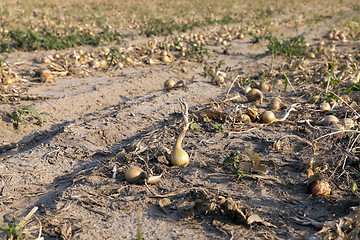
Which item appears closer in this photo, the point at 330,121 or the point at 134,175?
the point at 134,175

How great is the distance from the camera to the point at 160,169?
8.21 ft

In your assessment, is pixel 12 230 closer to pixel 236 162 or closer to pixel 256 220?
pixel 256 220

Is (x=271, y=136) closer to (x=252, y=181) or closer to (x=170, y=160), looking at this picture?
(x=252, y=181)

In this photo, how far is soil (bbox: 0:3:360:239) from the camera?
1999mm

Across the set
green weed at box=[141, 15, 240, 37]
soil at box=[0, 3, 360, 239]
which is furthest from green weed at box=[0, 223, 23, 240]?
green weed at box=[141, 15, 240, 37]

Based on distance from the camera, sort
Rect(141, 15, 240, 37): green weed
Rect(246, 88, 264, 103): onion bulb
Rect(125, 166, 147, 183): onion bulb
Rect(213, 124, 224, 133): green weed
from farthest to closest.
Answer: Rect(141, 15, 240, 37): green weed, Rect(246, 88, 264, 103): onion bulb, Rect(213, 124, 224, 133): green weed, Rect(125, 166, 147, 183): onion bulb

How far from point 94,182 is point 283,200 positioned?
4.47ft

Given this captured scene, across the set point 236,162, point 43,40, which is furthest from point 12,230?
point 43,40

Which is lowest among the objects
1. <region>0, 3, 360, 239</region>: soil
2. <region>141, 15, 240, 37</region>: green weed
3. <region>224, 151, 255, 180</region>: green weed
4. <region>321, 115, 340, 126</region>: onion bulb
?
<region>141, 15, 240, 37</region>: green weed

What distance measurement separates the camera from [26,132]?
3496 mm

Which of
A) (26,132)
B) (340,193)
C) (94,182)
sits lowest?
(26,132)

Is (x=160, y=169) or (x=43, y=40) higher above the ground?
(x=160, y=169)

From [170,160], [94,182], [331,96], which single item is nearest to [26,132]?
[94,182]

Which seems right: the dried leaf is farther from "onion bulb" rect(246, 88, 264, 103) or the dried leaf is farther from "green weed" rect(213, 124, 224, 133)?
"onion bulb" rect(246, 88, 264, 103)
